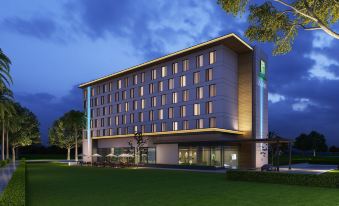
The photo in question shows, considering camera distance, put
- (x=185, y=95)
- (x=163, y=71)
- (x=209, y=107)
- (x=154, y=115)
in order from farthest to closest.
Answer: (x=154, y=115)
(x=163, y=71)
(x=185, y=95)
(x=209, y=107)

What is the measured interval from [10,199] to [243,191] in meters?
12.8

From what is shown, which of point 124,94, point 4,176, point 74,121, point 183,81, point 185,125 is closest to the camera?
point 4,176

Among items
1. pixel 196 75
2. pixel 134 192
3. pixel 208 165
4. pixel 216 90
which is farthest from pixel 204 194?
pixel 196 75

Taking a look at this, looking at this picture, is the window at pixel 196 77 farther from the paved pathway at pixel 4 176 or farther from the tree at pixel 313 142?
the tree at pixel 313 142

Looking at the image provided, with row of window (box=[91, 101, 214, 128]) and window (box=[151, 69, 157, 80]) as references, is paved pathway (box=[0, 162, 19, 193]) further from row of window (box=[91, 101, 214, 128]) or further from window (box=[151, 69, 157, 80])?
window (box=[151, 69, 157, 80])

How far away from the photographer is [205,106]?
165 feet

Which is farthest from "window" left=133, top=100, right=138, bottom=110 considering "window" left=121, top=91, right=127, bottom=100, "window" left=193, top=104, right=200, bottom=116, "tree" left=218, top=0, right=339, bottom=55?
"tree" left=218, top=0, right=339, bottom=55

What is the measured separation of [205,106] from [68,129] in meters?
44.1

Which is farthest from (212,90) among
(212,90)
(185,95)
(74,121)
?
(74,121)

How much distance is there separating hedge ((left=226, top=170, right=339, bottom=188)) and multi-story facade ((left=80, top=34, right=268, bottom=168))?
17177 mm

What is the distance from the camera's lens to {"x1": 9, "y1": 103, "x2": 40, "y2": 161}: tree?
3017 inches

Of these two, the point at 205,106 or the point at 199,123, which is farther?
the point at 199,123

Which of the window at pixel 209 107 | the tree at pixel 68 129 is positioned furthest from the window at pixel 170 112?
the tree at pixel 68 129

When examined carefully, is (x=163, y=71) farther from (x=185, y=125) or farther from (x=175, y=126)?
(x=185, y=125)
